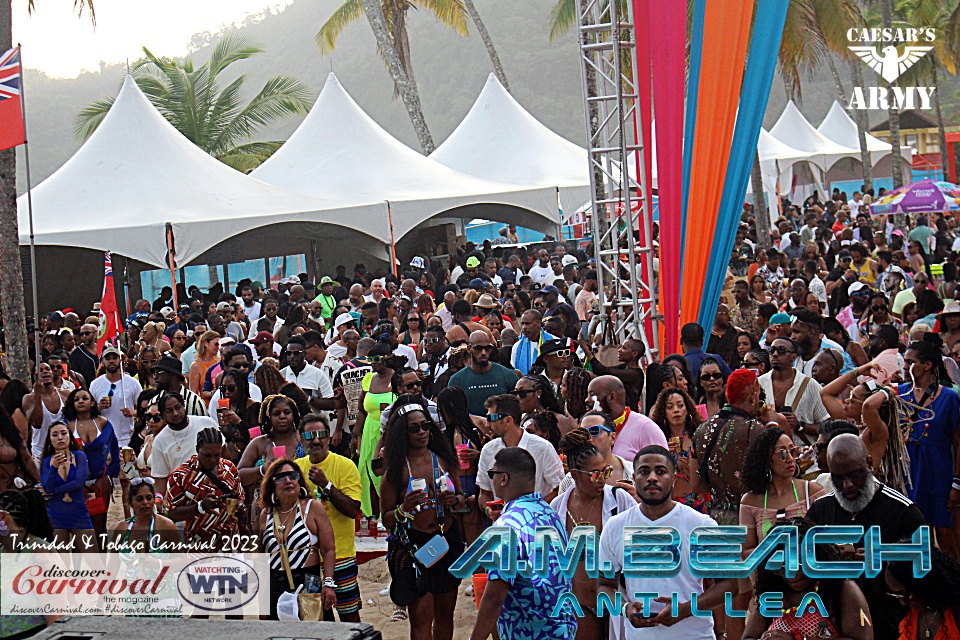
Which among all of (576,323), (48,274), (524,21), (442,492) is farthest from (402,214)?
(524,21)

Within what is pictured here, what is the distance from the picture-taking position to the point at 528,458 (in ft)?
14.2

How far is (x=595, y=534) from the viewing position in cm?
446

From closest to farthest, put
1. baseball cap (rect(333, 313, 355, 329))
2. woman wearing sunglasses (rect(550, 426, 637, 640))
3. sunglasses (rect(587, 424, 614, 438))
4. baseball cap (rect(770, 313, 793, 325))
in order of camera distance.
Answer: woman wearing sunglasses (rect(550, 426, 637, 640)), sunglasses (rect(587, 424, 614, 438)), baseball cap (rect(770, 313, 793, 325)), baseball cap (rect(333, 313, 355, 329))

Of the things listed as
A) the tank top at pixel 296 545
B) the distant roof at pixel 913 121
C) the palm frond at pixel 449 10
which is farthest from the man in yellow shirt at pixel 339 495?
the distant roof at pixel 913 121

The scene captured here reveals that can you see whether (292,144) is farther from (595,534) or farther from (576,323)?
(595,534)

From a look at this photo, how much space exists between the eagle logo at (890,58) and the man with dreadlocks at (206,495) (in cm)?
2567

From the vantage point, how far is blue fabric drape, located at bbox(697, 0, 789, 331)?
8.27m

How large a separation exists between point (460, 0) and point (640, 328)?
23.1 m

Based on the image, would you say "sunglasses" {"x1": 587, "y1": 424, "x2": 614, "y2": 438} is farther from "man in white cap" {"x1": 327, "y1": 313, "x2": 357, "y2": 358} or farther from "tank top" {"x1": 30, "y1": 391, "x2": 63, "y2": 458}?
"tank top" {"x1": 30, "y1": 391, "x2": 63, "y2": 458}

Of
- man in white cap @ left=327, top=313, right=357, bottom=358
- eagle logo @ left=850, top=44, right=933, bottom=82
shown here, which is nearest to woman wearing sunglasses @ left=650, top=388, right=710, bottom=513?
man in white cap @ left=327, top=313, right=357, bottom=358

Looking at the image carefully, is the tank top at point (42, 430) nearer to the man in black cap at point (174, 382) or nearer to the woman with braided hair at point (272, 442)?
the man in black cap at point (174, 382)

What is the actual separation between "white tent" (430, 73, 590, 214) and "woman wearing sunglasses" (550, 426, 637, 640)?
17.5m

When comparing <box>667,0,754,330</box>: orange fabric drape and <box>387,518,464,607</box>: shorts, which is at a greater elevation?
<box>667,0,754,330</box>: orange fabric drape

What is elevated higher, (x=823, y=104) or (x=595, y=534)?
(x=823, y=104)
